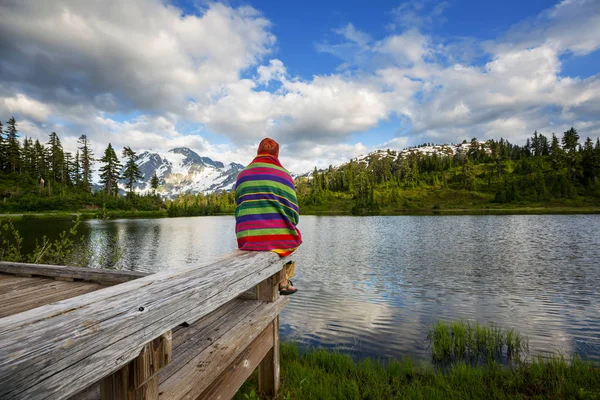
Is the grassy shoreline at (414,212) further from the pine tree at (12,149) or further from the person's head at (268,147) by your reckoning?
Result: the person's head at (268,147)

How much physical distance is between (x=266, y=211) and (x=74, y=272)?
4094mm

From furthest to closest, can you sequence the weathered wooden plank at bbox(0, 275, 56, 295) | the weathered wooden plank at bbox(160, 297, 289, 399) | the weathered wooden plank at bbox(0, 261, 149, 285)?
the weathered wooden plank at bbox(0, 261, 149, 285)
the weathered wooden plank at bbox(0, 275, 56, 295)
the weathered wooden plank at bbox(160, 297, 289, 399)

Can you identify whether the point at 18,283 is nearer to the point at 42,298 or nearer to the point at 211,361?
the point at 42,298

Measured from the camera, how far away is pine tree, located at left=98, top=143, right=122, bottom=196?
109 m

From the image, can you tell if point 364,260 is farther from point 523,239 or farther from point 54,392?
point 54,392

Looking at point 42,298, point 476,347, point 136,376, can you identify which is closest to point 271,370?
point 136,376

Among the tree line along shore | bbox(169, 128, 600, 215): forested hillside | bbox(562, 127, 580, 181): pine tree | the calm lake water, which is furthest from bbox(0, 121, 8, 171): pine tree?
bbox(562, 127, 580, 181): pine tree

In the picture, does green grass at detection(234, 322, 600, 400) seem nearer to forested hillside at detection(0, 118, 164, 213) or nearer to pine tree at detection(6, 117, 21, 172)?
forested hillside at detection(0, 118, 164, 213)

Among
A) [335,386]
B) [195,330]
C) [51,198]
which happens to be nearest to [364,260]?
[335,386]

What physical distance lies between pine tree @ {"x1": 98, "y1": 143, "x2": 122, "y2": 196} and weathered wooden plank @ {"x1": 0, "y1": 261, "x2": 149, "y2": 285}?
385ft

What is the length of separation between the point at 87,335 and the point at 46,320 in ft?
0.57

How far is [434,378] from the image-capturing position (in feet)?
20.4

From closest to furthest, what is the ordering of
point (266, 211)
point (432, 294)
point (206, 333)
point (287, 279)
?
point (206, 333) → point (266, 211) → point (287, 279) → point (432, 294)

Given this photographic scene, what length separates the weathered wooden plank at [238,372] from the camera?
3.26 meters
